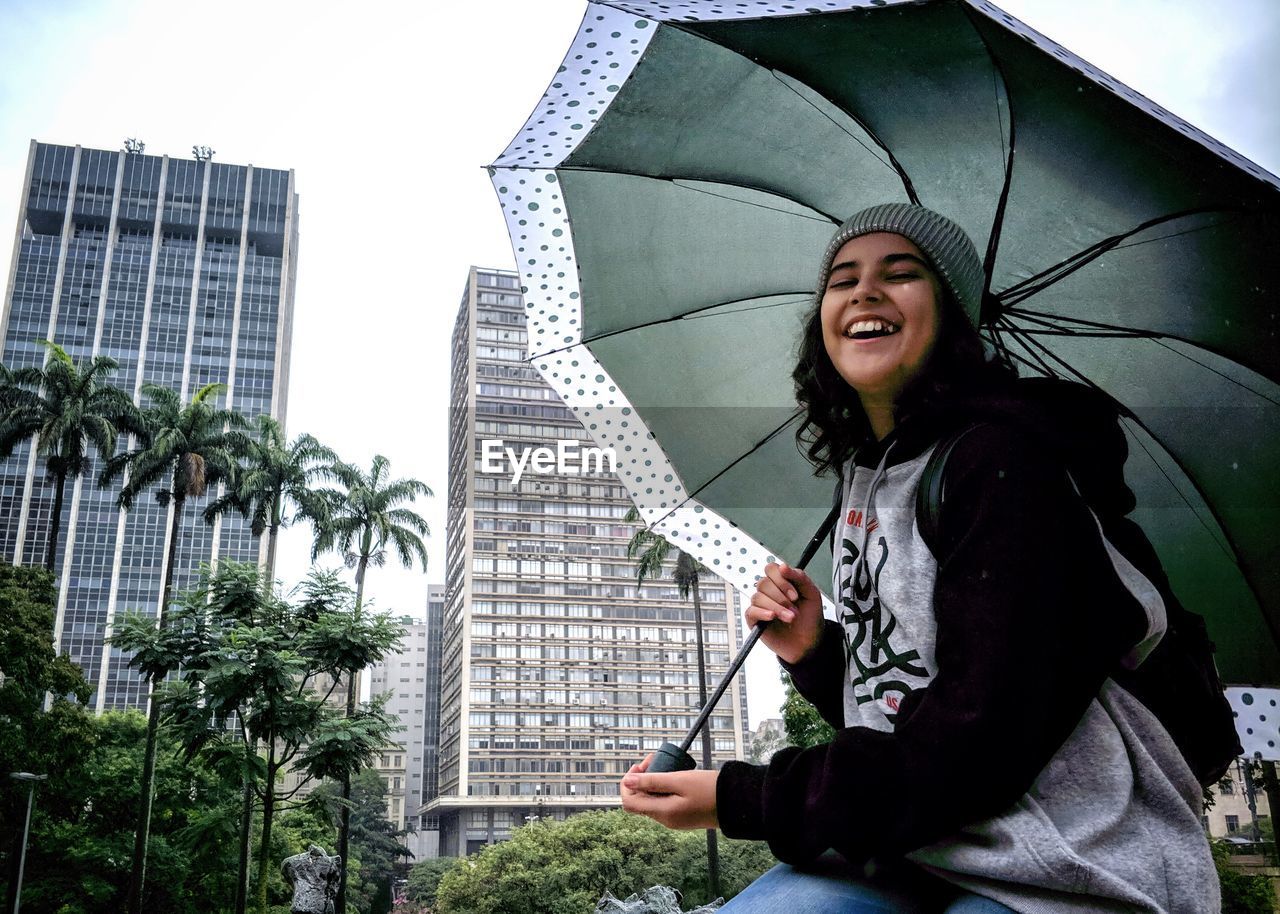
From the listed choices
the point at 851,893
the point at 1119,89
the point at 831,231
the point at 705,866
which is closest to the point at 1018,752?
the point at 851,893

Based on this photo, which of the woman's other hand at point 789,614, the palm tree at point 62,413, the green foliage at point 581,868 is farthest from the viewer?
the palm tree at point 62,413

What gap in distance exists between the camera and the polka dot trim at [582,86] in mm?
1673

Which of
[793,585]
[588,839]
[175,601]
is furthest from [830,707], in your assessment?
[588,839]

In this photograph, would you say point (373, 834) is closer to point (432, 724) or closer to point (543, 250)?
point (432, 724)

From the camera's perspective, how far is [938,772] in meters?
0.87

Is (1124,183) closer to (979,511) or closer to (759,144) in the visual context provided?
(759,144)

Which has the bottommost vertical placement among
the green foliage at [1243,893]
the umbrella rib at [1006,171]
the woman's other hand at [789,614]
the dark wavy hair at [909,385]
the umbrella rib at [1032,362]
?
the green foliage at [1243,893]

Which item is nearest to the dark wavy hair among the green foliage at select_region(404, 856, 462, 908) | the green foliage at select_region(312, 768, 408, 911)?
the green foliage at select_region(404, 856, 462, 908)

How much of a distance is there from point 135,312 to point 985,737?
9541 cm

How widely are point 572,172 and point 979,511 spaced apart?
50.8 inches

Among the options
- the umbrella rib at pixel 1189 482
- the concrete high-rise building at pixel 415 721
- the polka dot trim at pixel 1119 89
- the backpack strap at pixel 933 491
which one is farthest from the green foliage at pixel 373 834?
the polka dot trim at pixel 1119 89

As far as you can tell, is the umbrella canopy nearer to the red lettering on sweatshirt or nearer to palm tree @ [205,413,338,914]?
the red lettering on sweatshirt

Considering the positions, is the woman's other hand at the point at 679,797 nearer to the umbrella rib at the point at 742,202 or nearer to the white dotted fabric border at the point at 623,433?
the white dotted fabric border at the point at 623,433

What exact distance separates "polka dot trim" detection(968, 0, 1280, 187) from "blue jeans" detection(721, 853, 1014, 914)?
0.98 m
